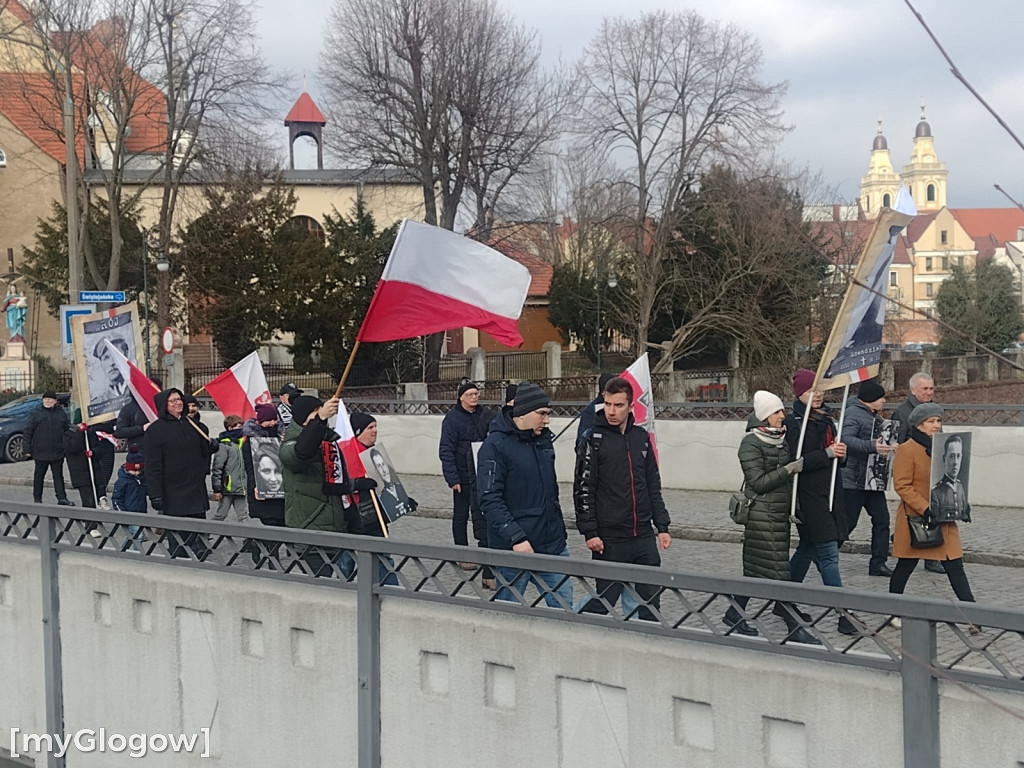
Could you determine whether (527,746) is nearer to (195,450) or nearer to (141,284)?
(195,450)

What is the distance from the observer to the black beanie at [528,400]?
23.7 feet

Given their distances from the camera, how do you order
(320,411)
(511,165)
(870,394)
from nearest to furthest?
(320,411) < (870,394) < (511,165)

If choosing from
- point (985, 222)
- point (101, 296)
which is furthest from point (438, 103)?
point (985, 222)

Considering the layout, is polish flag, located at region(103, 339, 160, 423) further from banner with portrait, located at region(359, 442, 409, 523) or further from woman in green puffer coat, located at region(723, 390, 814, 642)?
woman in green puffer coat, located at region(723, 390, 814, 642)

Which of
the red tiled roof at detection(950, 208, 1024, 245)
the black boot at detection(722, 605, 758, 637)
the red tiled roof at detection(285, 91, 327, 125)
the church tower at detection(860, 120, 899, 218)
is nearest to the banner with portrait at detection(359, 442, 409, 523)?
the black boot at detection(722, 605, 758, 637)

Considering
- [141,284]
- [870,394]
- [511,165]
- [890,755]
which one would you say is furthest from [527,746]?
[141,284]

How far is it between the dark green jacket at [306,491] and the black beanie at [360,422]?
0.90 meters

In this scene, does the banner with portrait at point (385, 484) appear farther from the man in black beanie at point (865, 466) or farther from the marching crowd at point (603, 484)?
the man in black beanie at point (865, 466)

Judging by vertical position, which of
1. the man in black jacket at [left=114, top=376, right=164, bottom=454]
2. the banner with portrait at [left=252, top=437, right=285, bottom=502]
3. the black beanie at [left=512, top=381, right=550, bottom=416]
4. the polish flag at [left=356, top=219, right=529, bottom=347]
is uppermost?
the polish flag at [left=356, top=219, right=529, bottom=347]

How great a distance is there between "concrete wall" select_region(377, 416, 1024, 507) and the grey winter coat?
4.86m

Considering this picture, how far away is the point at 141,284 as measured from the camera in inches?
1882

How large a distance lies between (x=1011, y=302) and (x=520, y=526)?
45183mm

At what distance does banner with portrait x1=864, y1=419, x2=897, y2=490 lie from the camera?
10836mm

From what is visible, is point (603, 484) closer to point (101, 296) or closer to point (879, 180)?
point (101, 296)
